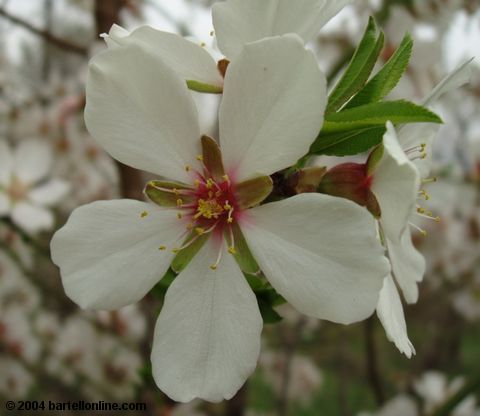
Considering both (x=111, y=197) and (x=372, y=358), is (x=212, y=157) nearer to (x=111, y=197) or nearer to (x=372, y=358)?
(x=372, y=358)

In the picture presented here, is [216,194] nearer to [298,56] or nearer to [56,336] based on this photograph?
[298,56]

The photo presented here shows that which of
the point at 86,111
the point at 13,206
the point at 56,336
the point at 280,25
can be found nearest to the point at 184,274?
the point at 86,111

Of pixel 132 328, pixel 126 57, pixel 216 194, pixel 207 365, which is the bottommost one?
pixel 132 328

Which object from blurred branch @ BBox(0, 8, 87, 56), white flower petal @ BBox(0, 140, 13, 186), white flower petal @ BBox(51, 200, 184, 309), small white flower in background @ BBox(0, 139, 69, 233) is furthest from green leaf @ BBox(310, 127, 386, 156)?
white flower petal @ BBox(0, 140, 13, 186)

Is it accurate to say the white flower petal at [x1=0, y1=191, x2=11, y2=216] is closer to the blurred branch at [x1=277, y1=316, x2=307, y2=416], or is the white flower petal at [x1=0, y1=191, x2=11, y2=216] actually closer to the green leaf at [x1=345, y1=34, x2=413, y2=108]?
the green leaf at [x1=345, y1=34, x2=413, y2=108]

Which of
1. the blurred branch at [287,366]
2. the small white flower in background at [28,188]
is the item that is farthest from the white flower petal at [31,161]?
the blurred branch at [287,366]

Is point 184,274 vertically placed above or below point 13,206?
above

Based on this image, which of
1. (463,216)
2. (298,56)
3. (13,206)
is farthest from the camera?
(463,216)

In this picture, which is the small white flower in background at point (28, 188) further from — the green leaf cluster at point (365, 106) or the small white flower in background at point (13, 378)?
the green leaf cluster at point (365, 106)
